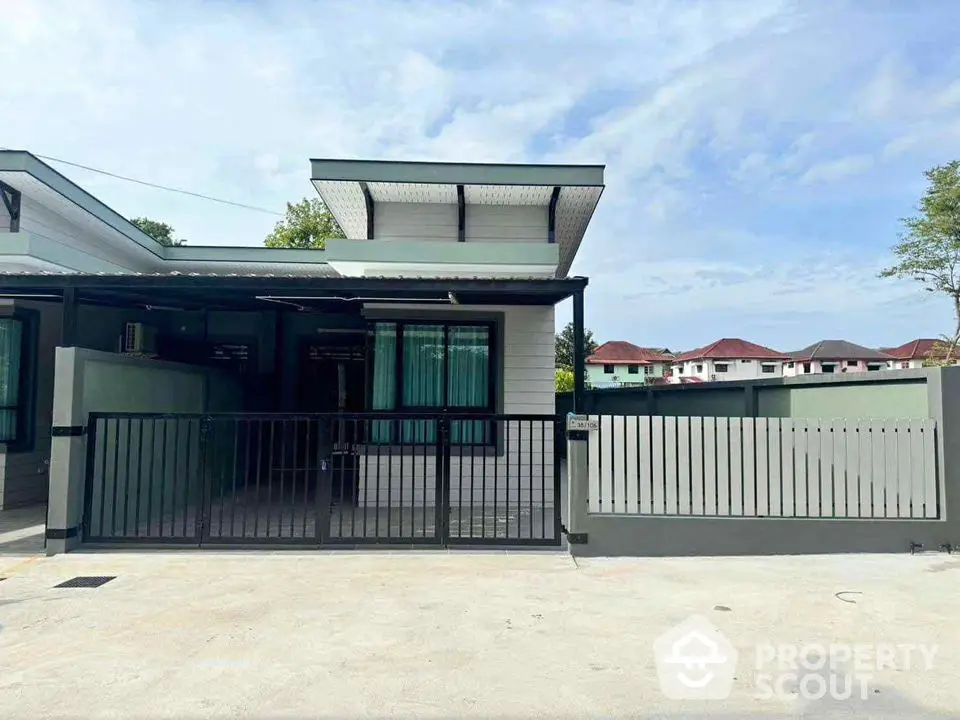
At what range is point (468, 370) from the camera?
8914mm

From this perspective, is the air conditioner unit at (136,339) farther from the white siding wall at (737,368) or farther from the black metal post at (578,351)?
the white siding wall at (737,368)

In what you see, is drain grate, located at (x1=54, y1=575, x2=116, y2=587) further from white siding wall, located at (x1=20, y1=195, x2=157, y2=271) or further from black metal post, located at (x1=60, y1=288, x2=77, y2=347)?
white siding wall, located at (x1=20, y1=195, x2=157, y2=271)

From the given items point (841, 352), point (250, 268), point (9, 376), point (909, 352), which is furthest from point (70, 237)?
point (909, 352)

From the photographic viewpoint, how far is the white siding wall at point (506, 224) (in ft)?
31.6

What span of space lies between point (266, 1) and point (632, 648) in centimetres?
899

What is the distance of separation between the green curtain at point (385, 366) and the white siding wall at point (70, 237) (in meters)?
5.20

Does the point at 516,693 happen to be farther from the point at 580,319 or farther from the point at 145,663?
the point at 580,319

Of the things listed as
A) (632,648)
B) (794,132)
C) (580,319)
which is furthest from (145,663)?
(794,132)

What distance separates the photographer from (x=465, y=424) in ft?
28.9

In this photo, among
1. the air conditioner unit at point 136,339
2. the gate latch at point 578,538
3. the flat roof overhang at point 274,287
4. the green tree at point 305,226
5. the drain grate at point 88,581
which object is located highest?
the green tree at point 305,226

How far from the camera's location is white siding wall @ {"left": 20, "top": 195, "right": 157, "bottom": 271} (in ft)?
29.6

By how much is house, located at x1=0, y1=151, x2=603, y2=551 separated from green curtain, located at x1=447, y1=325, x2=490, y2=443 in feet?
0.08

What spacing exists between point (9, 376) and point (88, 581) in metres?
5.19

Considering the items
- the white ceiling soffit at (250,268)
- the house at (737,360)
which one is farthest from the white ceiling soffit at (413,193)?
the house at (737,360)
